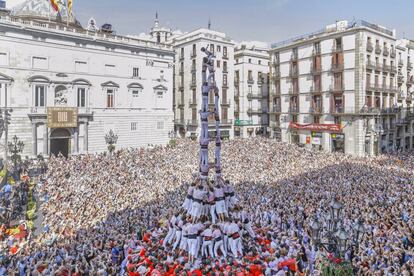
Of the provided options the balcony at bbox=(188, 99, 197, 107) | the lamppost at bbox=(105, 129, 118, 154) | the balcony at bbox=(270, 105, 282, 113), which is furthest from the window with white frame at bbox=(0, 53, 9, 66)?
the balcony at bbox=(270, 105, 282, 113)

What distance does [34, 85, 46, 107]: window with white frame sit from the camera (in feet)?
105

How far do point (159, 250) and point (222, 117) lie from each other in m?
39.7

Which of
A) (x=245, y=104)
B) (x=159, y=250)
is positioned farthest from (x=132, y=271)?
(x=245, y=104)

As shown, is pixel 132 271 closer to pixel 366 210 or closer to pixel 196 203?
pixel 196 203

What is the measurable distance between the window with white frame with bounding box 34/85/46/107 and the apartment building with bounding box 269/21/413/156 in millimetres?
31630

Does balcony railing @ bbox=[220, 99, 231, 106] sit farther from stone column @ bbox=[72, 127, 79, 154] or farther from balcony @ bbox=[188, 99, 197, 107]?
stone column @ bbox=[72, 127, 79, 154]

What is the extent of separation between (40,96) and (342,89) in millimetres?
33836

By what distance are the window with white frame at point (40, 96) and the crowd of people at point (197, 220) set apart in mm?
7612

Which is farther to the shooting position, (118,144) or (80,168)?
(118,144)

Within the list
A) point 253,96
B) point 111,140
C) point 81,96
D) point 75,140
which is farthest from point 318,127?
point 75,140

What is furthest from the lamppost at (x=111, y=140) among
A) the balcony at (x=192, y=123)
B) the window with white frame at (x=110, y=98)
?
the balcony at (x=192, y=123)

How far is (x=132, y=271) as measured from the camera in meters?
11.7

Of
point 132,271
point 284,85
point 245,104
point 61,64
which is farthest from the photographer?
point 245,104

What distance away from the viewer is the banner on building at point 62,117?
106ft
